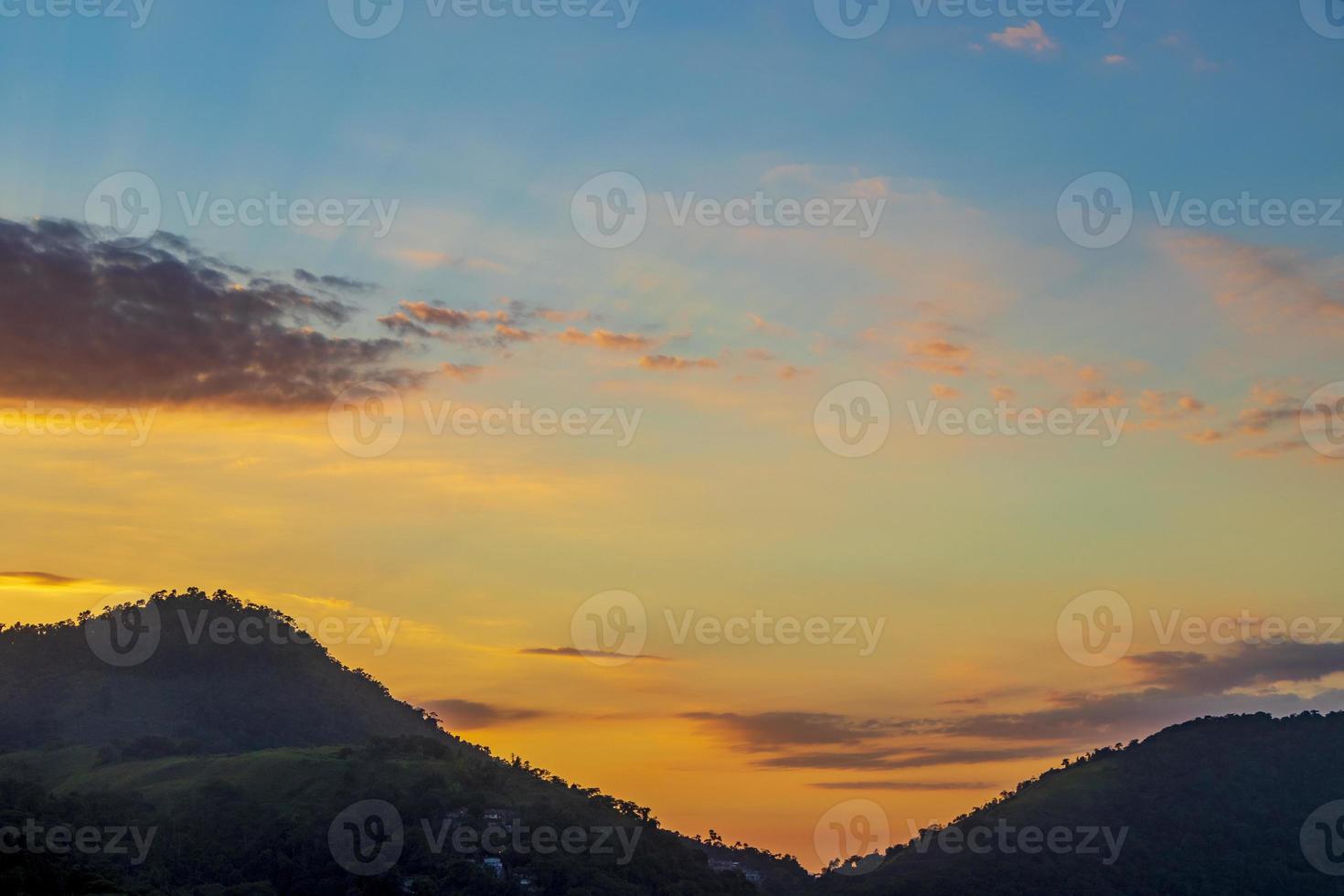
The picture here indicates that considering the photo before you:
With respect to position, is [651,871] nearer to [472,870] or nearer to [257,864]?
[472,870]

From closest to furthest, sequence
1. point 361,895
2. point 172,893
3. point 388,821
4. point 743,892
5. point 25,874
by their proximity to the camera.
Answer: point 25,874, point 172,893, point 361,895, point 388,821, point 743,892

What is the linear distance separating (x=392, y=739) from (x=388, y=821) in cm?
2646

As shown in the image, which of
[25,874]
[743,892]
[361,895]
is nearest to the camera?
[25,874]

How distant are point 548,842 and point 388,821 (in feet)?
65.8

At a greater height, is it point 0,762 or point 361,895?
point 0,762

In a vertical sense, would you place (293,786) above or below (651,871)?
above

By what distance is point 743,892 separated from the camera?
563 feet

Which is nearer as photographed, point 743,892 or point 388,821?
point 388,821

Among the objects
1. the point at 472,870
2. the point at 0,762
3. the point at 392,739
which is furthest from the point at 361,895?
the point at 0,762

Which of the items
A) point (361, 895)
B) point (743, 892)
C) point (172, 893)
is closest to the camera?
point (172, 893)

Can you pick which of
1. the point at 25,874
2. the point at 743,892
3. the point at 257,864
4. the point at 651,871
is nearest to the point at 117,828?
the point at 257,864

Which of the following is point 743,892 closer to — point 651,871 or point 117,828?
point 651,871

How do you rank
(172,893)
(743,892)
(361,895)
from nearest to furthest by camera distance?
(172,893) → (361,895) → (743,892)

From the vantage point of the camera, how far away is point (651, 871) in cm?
15975
